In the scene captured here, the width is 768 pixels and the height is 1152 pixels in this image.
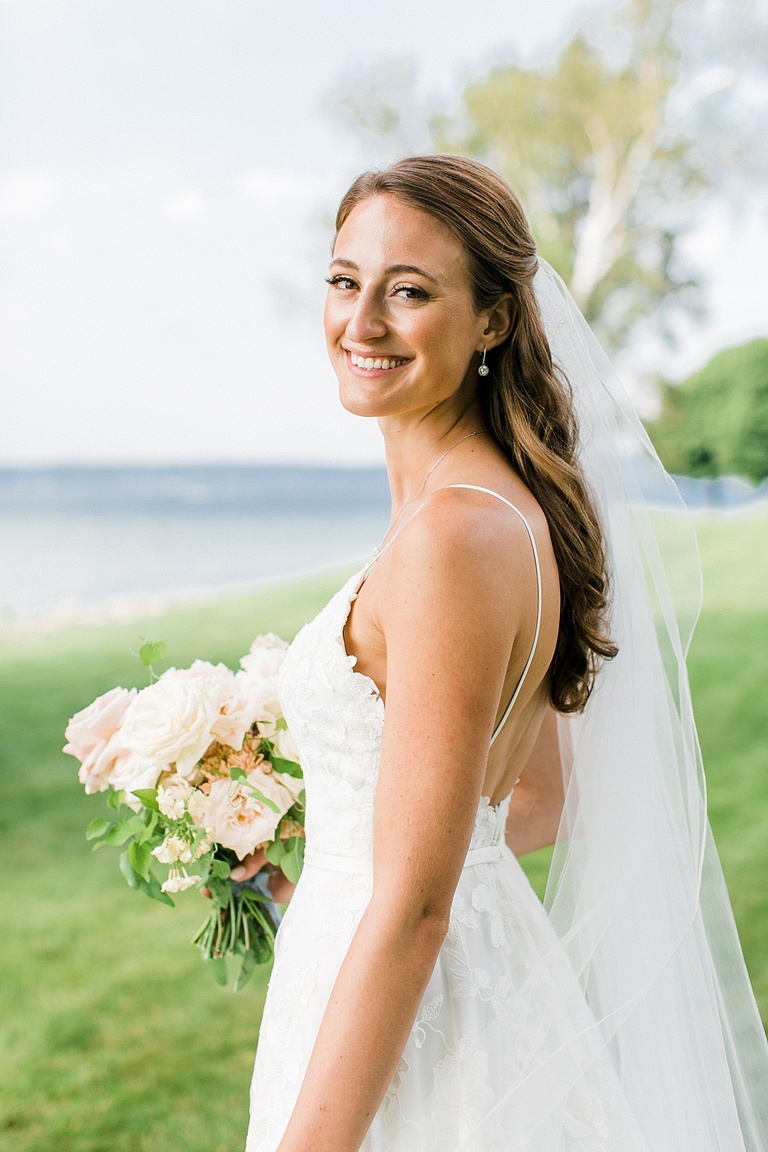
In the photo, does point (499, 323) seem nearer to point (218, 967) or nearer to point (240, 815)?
point (240, 815)

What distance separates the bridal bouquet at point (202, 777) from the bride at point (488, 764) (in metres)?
0.21

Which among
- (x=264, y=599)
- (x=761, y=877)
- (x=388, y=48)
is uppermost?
(x=388, y=48)

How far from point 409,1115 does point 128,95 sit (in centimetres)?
1816

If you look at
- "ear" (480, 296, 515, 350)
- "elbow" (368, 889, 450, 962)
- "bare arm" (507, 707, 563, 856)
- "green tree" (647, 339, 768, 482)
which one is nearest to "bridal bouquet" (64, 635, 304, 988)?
"bare arm" (507, 707, 563, 856)

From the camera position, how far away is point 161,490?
2184 cm

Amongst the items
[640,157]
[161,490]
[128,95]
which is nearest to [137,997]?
[640,157]

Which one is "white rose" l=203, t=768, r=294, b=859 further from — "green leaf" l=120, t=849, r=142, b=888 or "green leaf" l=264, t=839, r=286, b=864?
"green leaf" l=120, t=849, r=142, b=888

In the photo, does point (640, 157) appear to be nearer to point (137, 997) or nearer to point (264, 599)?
point (264, 599)

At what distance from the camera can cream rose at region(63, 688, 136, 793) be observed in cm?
199

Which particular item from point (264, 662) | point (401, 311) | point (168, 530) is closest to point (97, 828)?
point (264, 662)

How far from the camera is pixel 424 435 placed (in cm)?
173

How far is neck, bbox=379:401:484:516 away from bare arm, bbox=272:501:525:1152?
14.4 inches

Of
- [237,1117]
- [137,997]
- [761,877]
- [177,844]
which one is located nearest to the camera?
[177,844]

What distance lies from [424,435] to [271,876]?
0.93 meters
